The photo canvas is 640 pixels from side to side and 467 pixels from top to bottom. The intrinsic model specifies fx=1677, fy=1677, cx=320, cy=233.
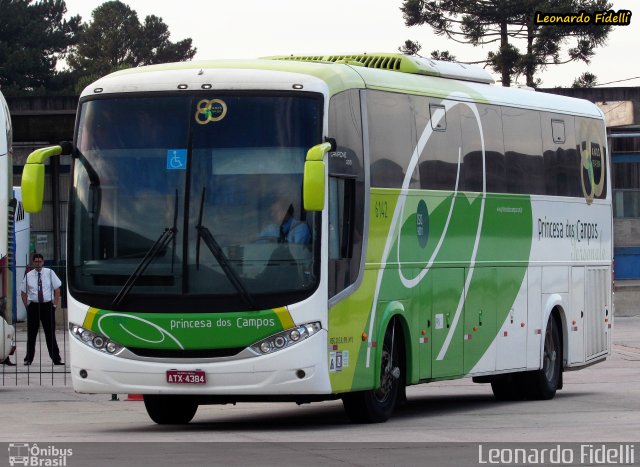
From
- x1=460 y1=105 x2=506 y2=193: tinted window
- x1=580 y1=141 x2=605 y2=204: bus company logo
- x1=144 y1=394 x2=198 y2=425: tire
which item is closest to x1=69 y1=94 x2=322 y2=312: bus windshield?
x1=144 y1=394 x2=198 y2=425: tire

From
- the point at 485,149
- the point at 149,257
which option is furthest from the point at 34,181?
the point at 485,149

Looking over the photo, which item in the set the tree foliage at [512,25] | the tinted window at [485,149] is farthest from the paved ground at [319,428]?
the tree foliage at [512,25]

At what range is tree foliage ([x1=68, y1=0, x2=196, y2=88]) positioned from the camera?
4402 inches

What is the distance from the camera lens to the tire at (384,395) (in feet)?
53.2

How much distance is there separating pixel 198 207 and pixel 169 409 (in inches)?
107

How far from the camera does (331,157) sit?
51.2ft

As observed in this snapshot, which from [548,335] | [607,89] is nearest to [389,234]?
[548,335]

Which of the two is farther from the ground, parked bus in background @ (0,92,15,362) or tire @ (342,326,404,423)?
parked bus in background @ (0,92,15,362)

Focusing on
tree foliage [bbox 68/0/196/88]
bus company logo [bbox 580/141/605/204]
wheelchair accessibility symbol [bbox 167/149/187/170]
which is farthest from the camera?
tree foliage [bbox 68/0/196/88]

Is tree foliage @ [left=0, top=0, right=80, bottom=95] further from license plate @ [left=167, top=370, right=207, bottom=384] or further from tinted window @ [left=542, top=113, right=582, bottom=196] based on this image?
license plate @ [left=167, top=370, right=207, bottom=384]

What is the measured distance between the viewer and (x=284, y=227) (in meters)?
15.2

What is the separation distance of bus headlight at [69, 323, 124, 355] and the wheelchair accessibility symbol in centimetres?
170
